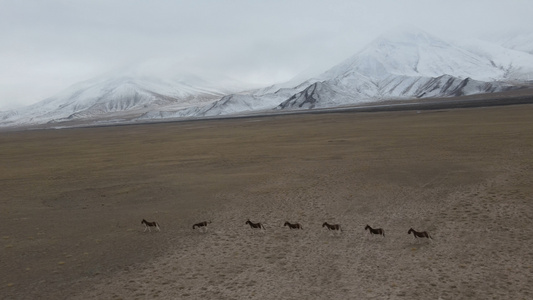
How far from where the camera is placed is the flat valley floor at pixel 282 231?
426 inches

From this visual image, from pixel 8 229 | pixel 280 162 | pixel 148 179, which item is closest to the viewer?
pixel 8 229

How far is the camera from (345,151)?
35312mm

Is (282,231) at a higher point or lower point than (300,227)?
lower

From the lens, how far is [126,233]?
52.3 ft

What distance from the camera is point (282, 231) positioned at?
1513 cm

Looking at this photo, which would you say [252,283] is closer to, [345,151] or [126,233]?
[126,233]

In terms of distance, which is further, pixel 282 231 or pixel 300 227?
pixel 282 231

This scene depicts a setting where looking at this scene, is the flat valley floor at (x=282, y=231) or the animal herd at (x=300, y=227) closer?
the flat valley floor at (x=282, y=231)

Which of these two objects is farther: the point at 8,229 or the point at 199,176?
the point at 199,176

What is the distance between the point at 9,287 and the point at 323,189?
1486 cm

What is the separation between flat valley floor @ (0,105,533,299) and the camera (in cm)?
1081

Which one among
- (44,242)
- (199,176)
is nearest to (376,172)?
(199,176)

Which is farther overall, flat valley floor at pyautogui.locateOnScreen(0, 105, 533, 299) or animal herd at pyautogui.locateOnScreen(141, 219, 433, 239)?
animal herd at pyautogui.locateOnScreen(141, 219, 433, 239)

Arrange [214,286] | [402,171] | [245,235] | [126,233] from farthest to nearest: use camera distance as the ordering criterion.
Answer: [402,171], [126,233], [245,235], [214,286]
